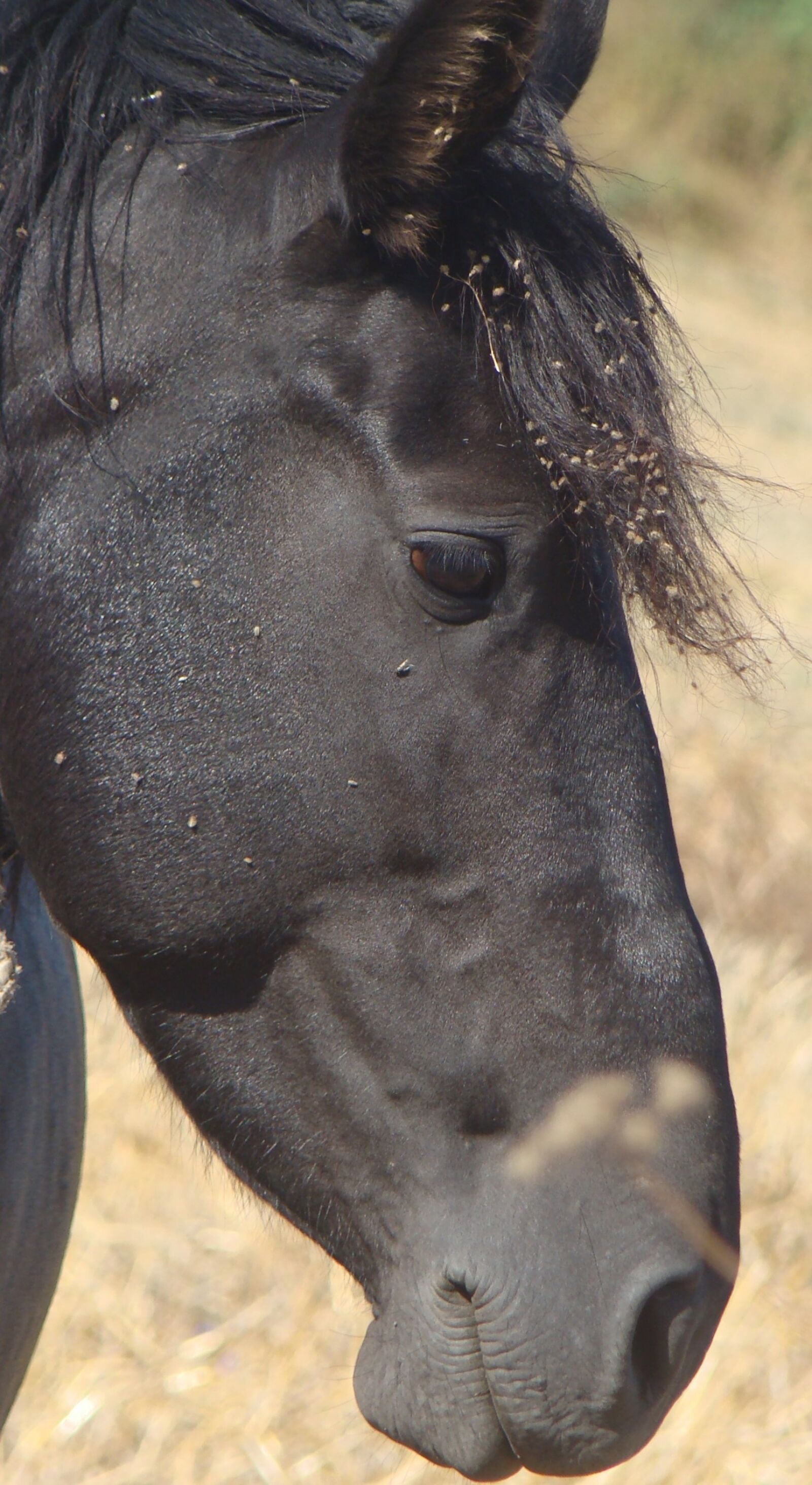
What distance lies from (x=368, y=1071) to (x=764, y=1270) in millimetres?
2175

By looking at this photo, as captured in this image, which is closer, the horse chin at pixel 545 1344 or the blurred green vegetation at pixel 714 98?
the horse chin at pixel 545 1344

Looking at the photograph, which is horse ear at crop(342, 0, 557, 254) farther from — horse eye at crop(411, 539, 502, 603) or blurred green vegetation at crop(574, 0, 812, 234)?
blurred green vegetation at crop(574, 0, 812, 234)

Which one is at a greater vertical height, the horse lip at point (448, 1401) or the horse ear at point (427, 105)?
the horse ear at point (427, 105)

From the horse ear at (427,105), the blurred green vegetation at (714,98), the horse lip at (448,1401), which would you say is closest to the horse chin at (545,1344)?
the horse lip at (448,1401)

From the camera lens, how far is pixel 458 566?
4.26 ft

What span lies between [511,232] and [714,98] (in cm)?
2009

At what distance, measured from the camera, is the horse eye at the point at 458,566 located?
1298mm

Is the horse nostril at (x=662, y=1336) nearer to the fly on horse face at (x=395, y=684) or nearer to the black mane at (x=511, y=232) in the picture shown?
the fly on horse face at (x=395, y=684)

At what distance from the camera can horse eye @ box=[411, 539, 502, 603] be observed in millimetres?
1298

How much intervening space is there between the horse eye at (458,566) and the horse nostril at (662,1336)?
697 millimetres

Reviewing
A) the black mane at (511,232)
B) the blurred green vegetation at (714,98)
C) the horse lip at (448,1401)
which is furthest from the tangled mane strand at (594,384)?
the blurred green vegetation at (714,98)

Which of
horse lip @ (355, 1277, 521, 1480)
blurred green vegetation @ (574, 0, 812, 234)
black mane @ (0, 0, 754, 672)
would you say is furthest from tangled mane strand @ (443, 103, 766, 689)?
blurred green vegetation @ (574, 0, 812, 234)

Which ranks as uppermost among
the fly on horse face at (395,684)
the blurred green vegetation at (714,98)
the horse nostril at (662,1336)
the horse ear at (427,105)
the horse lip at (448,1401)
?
the horse ear at (427,105)

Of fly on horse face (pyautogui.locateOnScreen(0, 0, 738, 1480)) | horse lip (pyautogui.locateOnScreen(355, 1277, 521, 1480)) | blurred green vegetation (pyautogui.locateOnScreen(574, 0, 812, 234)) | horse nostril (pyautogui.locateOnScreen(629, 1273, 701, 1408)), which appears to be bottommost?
blurred green vegetation (pyautogui.locateOnScreen(574, 0, 812, 234))
